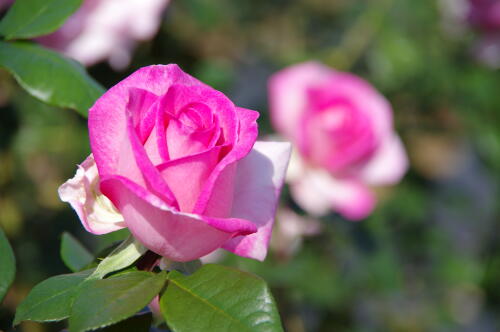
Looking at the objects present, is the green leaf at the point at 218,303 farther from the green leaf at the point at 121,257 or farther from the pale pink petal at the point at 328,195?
the pale pink petal at the point at 328,195

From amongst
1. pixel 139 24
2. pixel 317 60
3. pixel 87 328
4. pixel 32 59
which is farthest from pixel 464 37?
pixel 87 328

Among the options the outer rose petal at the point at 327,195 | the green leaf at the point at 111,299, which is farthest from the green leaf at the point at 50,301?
the outer rose petal at the point at 327,195

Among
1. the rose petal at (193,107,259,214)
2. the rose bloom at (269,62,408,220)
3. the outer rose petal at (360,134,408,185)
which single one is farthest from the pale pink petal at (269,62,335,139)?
the rose petal at (193,107,259,214)

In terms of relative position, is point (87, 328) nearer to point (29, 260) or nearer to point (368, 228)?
point (29, 260)

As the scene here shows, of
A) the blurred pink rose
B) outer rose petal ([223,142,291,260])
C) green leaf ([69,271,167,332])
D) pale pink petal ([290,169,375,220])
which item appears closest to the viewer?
green leaf ([69,271,167,332])

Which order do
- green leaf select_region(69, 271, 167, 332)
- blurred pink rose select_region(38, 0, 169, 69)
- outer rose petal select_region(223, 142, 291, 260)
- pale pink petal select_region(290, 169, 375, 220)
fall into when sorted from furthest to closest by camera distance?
pale pink petal select_region(290, 169, 375, 220) → blurred pink rose select_region(38, 0, 169, 69) → outer rose petal select_region(223, 142, 291, 260) → green leaf select_region(69, 271, 167, 332)

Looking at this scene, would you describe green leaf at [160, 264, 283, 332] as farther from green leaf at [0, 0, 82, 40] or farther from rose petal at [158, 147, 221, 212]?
green leaf at [0, 0, 82, 40]
